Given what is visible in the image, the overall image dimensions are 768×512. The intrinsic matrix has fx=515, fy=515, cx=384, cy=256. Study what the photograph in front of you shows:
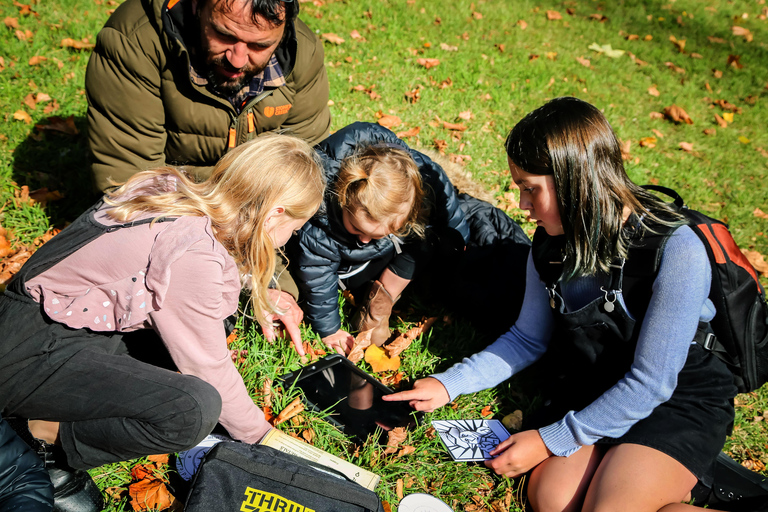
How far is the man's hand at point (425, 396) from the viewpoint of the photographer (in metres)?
2.32

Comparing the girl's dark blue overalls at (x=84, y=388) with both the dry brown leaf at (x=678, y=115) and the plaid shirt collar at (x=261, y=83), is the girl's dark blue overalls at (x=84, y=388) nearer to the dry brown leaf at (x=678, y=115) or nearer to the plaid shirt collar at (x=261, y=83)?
the plaid shirt collar at (x=261, y=83)

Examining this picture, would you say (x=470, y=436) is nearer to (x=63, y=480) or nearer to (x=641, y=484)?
(x=641, y=484)

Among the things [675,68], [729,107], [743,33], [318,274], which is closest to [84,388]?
[318,274]

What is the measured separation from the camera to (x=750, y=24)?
7121 millimetres

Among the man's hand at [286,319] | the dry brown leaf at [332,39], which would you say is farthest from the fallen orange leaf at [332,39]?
the man's hand at [286,319]

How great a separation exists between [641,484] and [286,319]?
1.68 meters

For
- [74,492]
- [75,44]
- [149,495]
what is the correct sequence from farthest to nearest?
[75,44] < [149,495] < [74,492]

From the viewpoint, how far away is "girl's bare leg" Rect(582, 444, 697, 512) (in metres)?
1.87

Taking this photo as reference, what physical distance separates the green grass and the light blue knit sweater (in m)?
0.27

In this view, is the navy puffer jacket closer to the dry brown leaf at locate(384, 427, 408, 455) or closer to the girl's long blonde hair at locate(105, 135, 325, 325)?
the girl's long blonde hair at locate(105, 135, 325, 325)

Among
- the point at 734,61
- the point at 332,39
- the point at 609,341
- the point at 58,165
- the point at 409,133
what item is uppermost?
the point at 734,61

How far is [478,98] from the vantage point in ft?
15.8

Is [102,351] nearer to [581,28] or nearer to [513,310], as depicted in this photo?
[513,310]

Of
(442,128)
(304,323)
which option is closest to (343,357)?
(304,323)
